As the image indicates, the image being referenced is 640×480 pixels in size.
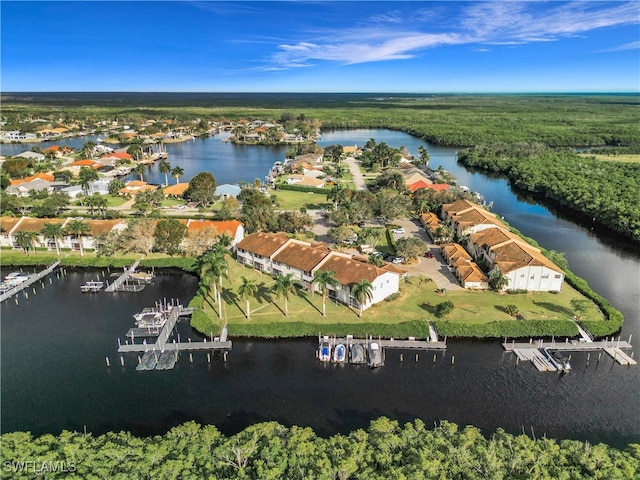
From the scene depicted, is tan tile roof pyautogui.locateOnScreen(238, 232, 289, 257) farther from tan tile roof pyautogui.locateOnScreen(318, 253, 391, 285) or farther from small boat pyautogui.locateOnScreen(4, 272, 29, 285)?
small boat pyautogui.locateOnScreen(4, 272, 29, 285)

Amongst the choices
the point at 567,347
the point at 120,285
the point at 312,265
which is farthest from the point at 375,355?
the point at 120,285

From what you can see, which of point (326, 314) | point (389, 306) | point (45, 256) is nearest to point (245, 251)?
point (326, 314)

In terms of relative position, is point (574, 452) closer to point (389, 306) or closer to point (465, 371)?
point (465, 371)

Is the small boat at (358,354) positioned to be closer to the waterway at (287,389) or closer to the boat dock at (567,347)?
the waterway at (287,389)

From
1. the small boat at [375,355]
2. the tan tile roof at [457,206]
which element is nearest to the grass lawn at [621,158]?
the tan tile roof at [457,206]

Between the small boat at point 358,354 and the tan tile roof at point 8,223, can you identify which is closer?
the small boat at point 358,354

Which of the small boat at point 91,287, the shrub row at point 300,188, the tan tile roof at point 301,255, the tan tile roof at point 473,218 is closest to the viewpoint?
the tan tile roof at point 301,255

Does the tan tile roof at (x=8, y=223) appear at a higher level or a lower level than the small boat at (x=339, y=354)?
higher

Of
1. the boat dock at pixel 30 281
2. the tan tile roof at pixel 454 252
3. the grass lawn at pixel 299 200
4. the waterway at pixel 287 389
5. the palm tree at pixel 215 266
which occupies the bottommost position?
the waterway at pixel 287 389

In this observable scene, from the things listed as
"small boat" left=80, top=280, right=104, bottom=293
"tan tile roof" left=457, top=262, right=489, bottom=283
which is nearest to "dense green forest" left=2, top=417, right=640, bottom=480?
"tan tile roof" left=457, top=262, right=489, bottom=283
